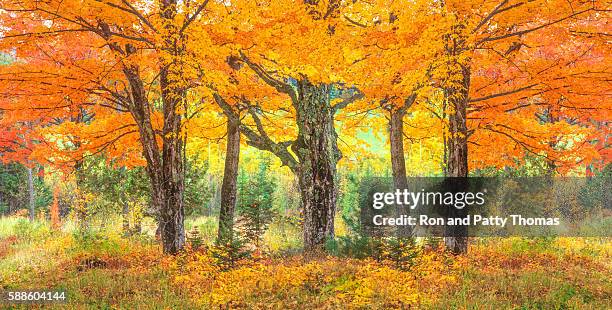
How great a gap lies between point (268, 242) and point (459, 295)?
11573mm

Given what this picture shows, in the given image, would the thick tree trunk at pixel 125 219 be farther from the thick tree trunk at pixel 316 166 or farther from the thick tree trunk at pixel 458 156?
the thick tree trunk at pixel 458 156

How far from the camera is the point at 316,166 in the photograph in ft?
43.9

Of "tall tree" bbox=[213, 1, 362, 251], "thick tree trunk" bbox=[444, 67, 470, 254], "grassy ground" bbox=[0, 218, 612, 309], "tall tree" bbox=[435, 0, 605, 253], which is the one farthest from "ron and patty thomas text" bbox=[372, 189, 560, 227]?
"grassy ground" bbox=[0, 218, 612, 309]

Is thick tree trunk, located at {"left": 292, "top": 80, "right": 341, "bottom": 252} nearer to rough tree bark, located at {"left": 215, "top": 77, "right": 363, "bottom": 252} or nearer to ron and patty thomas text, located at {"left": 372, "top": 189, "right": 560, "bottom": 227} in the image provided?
rough tree bark, located at {"left": 215, "top": 77, "right": 363, "bottom": 252}

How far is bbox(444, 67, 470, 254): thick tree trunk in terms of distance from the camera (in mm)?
13078

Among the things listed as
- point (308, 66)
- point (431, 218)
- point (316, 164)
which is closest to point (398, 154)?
point (316, 164)

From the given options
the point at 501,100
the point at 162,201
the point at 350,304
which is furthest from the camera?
the point at 501,100

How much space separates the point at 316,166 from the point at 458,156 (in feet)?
11.9

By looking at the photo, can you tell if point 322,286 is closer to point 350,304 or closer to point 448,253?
point 350,304

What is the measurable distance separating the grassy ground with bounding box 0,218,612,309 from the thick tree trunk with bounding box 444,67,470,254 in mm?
557

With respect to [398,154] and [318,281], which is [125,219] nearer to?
[398,154]

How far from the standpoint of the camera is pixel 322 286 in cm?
904

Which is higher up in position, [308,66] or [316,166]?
[308,66]

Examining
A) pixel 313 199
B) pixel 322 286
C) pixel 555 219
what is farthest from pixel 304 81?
pixel 555 219
